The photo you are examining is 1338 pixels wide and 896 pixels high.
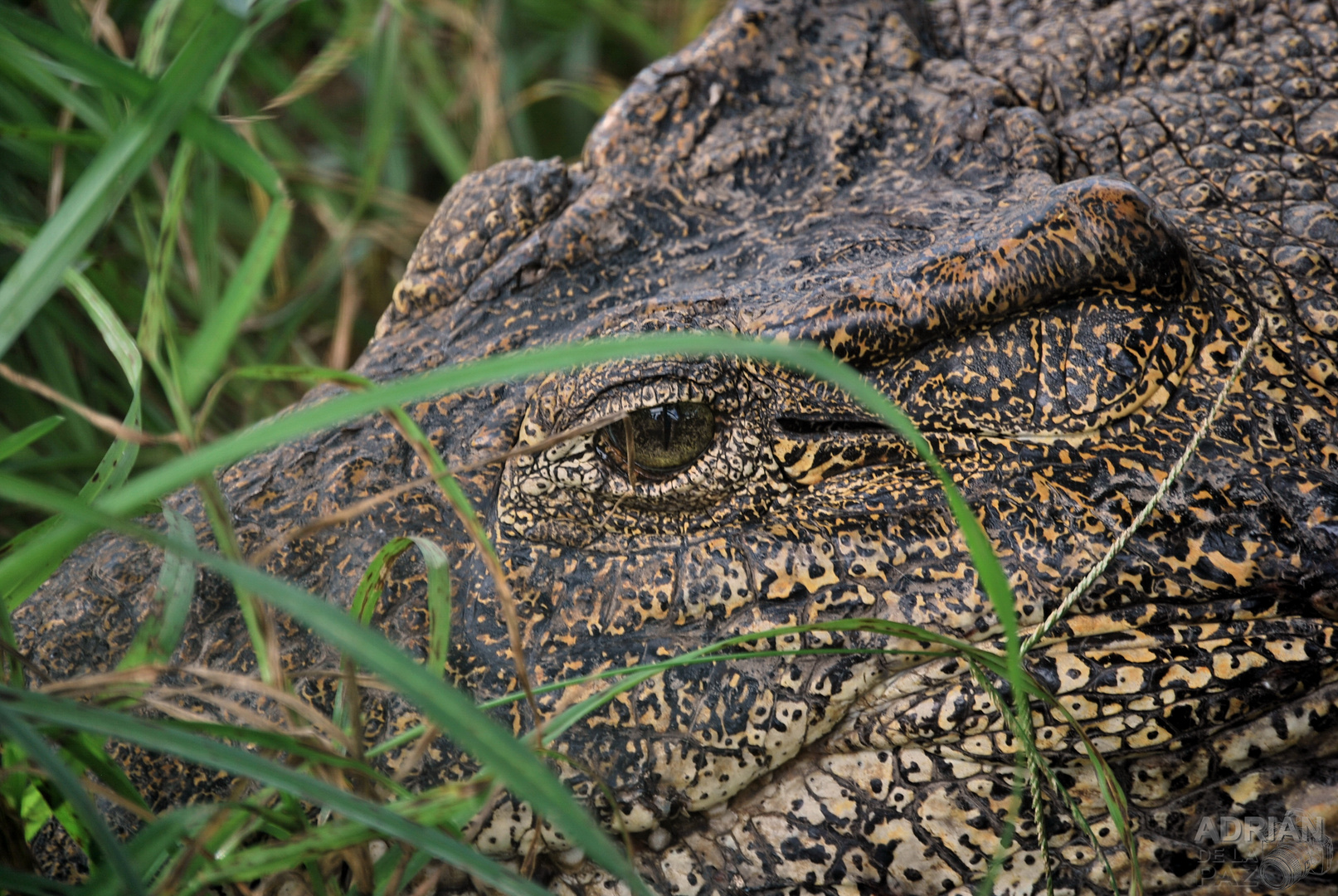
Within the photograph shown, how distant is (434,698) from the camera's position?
3.79 feet

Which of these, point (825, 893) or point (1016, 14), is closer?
point (825, 893)

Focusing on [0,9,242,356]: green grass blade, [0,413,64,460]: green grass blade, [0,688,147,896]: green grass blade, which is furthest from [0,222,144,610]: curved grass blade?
[0,688,147,896]: green grass blade

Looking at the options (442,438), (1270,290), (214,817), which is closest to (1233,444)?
(1270,290)

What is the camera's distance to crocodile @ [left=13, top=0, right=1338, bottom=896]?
1834 mm

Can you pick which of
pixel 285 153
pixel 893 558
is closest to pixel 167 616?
pixel 893 558

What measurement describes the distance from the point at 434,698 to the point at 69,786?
0.45 meters

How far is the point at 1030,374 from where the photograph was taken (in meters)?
1.96

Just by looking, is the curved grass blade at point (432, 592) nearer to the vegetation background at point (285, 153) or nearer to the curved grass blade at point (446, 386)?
the curved grass blade at point (446, 386)

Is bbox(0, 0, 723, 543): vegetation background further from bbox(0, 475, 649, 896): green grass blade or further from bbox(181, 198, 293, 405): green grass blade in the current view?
bbox(0, 475, 649, 896): green grass blade

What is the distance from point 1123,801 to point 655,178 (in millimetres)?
1640

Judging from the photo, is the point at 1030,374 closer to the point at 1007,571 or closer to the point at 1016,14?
the point at 1007,571

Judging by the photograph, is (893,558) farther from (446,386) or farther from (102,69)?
(102,69)

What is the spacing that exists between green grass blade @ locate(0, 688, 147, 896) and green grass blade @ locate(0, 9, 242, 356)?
0.50 m

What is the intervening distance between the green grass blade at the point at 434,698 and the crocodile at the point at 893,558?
615mm
